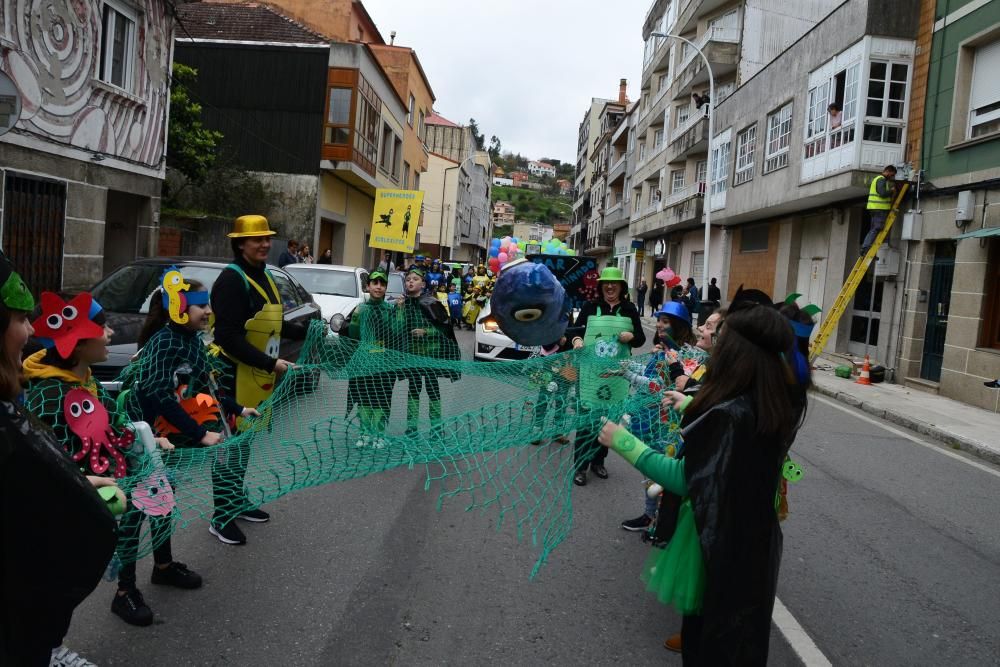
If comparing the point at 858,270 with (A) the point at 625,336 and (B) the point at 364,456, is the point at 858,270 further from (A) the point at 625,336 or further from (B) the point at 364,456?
(B) the point at 364,456

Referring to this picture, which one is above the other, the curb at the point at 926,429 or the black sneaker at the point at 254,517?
the curb at the point at 926,429

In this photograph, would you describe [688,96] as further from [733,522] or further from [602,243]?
[733,522]

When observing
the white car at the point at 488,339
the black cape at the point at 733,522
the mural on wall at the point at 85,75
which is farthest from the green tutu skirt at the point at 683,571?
the mural on wall at the point at 85,75

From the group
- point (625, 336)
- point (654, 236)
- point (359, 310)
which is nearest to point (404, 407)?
point (359, 310)

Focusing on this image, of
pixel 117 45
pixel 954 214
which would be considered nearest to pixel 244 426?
pixel 117 45

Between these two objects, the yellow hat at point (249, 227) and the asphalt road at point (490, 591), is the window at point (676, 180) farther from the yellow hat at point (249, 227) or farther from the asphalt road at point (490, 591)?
the yellow hat at point (249, 227)

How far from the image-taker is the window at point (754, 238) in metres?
23.3

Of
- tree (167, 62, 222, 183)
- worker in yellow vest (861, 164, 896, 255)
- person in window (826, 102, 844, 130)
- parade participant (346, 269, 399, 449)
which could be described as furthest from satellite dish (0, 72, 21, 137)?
person in window (826, 102, 844, 130)

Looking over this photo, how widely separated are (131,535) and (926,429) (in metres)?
9.94

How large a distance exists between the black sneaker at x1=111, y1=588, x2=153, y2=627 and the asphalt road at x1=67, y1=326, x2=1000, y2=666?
0.05 m

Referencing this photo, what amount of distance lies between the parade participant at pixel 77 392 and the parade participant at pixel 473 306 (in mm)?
13777

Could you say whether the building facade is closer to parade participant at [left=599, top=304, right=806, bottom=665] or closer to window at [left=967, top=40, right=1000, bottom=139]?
parade participant at [left=599, top=304, right=806, bottom=665]

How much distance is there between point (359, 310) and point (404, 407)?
1.35 meters

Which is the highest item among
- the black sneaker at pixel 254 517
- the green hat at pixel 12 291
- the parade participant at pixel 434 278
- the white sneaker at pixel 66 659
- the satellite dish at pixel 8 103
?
the satellite dish at pixel 8 103
